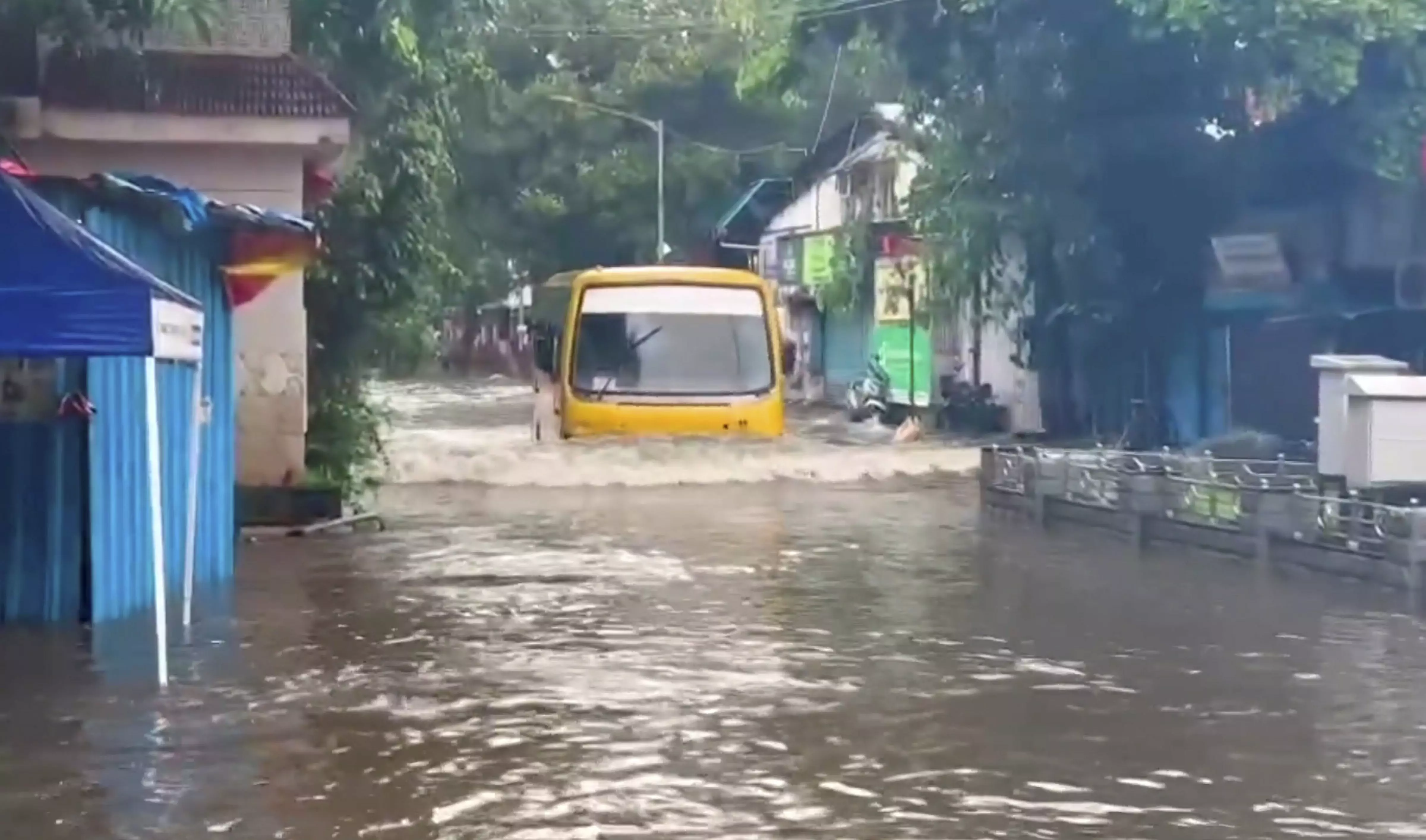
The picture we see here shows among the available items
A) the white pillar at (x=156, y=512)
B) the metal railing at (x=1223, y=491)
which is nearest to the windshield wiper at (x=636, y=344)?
the metal railing at (x=1223, y=491)

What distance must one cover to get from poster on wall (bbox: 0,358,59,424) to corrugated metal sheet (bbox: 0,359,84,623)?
6cm

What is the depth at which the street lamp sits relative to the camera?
5197cm

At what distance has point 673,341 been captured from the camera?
77.0 feet

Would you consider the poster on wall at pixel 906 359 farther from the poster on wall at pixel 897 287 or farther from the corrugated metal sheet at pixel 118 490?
the corrugated metal sheet at pixel 118 490

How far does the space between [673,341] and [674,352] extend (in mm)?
141

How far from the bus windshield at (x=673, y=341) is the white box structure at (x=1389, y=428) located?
10.6m

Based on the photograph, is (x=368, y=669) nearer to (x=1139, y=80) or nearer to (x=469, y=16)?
(x=469, y=16)

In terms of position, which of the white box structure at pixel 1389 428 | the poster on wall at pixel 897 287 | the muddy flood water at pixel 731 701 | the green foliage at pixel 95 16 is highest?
the green foliage at pixel 95 16

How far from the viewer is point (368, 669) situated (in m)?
10.6

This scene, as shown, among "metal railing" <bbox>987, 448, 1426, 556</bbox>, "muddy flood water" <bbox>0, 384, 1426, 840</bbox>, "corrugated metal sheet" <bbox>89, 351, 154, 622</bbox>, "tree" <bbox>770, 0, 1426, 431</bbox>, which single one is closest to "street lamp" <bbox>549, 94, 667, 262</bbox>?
"tree" <bbox>770, 0, 1426, 431</bbox>

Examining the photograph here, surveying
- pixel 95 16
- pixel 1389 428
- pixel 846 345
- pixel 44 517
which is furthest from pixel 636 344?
pixel 846 345

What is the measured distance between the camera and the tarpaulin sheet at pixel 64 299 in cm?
949

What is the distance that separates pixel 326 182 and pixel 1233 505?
8.05 meters

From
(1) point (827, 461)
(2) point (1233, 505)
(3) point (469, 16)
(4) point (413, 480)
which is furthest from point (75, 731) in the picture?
(1) point (827, 461)
